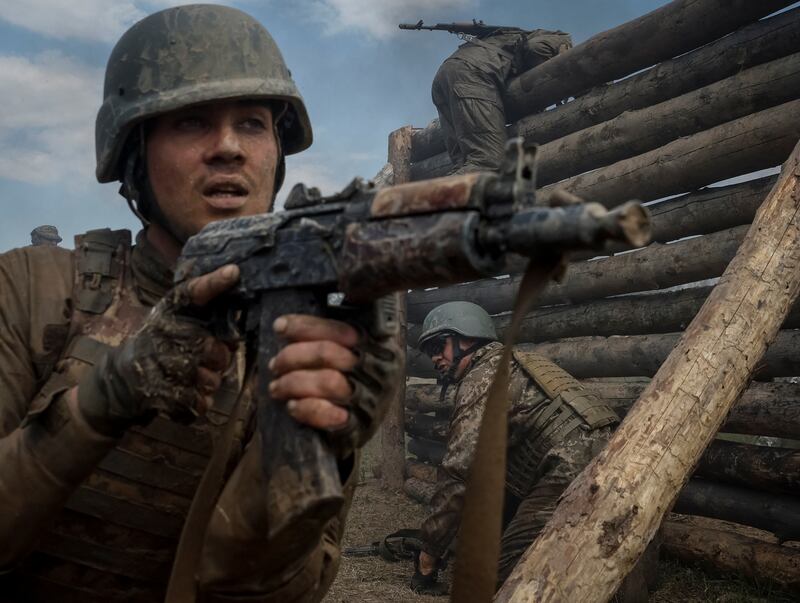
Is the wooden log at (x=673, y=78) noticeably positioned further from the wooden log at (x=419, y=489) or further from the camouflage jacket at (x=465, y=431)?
the wooden log at (x=419, y=489)

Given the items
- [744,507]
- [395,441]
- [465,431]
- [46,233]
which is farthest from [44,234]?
[744,507]

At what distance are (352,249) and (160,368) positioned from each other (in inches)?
25.6

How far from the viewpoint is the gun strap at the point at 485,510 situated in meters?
1.98

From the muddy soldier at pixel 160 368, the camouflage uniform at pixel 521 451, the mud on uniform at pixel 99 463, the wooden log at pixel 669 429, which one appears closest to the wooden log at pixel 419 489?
the camouflage uniform at pixel 521 451

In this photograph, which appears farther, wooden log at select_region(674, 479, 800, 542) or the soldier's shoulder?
wooden log at select_region(674, 479, 800, 542)

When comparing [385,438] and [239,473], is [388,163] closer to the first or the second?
[385,438]

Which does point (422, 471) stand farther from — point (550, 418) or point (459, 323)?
point (550, 418)

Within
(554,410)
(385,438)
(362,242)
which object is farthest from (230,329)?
(385,438)

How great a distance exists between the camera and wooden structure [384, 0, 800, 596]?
21.4ft

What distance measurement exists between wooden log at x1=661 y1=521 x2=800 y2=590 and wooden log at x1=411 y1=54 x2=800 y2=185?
3477 mm

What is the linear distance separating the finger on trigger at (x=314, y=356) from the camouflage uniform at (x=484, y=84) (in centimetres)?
791

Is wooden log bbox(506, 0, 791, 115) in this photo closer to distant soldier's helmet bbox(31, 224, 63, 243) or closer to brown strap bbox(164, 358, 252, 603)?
brown strap bbox(164, 358, 252, 603)

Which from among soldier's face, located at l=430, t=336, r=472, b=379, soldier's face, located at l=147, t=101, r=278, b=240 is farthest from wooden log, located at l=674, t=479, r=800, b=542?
soldier's face, located at l=147, t=101, r=278, b=240

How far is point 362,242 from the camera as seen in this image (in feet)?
6.35
